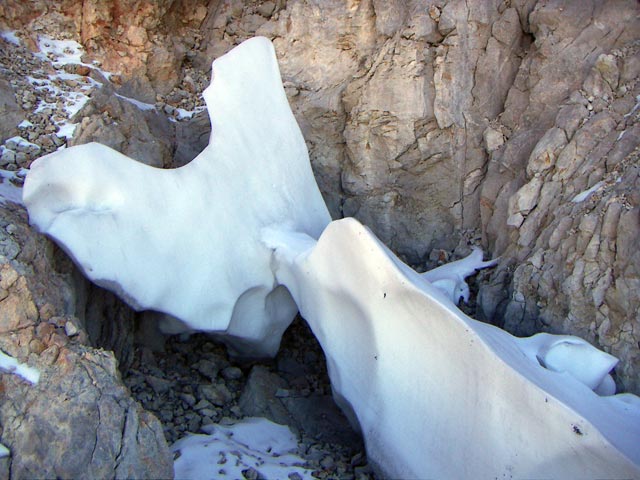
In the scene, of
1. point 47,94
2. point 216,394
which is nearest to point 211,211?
point 216,394

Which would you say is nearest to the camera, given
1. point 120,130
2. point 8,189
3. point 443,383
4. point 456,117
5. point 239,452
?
point 443,383

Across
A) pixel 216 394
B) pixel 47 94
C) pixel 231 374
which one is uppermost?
pixel 47 94

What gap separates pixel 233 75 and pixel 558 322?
3.26 metres

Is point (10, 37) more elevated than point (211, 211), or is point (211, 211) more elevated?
point (10, 37)

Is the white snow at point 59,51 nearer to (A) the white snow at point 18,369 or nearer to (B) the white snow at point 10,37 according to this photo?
(B) the white snow at point 10,37

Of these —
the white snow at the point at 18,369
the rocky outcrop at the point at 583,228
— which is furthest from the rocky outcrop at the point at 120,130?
the rocky outcrop at the point at 583,228

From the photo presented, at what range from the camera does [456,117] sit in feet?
21.7

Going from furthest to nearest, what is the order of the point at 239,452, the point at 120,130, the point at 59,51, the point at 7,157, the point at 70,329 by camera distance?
the point at 59,51
the point at 120,130
the point at 7,157
the point at 239,452
the point at 70,329

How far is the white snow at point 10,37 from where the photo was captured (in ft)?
21.6

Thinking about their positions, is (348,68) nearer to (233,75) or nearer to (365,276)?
(233,75)

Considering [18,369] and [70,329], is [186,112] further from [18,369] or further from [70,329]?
[18,369]

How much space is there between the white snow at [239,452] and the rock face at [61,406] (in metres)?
0.54

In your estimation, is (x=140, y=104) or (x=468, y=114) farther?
(x=140, y=104)

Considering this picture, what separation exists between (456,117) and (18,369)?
4545 millimetres
